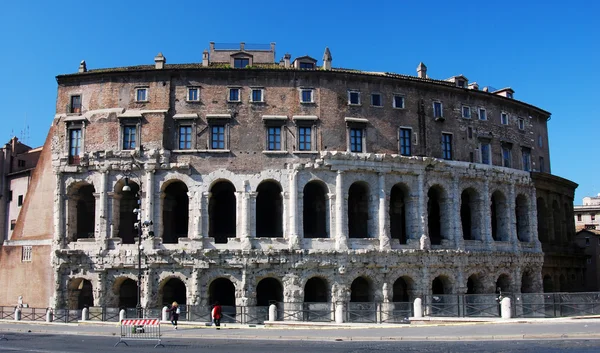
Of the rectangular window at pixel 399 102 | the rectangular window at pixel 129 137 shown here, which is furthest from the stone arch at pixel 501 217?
the rectangular window at pixel 129 137

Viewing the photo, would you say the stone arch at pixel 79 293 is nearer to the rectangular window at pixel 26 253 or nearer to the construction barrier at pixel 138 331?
the rectangular window at pixel 26 253

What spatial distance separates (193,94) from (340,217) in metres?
11.7

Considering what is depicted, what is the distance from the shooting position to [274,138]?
38.8 metres

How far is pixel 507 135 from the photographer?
46750mm

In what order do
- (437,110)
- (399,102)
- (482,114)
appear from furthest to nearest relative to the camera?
(482,114) < (437,110) < (399,102)

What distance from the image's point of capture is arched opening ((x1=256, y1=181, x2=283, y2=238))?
40.1 m

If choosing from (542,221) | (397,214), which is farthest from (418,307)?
(542,221)

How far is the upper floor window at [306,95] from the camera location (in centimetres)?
3934

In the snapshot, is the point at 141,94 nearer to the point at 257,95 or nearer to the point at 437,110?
the point at 257,95

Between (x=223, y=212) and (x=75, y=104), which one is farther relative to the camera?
(x=223, y=212)

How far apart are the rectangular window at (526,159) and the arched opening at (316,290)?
763 inches

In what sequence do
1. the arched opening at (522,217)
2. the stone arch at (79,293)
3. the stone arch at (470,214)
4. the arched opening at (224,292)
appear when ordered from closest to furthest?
the stone arch at (79,293), the arched opening at (224,292), the stone arch at (470,214), the arched opening at (522,217)

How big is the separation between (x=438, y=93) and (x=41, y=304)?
28927 millimetres

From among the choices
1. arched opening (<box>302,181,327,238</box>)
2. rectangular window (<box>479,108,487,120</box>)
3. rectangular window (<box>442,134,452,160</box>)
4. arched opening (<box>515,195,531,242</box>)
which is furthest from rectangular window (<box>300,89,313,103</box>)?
arched opening (<box>515,195,531,242</box>)
